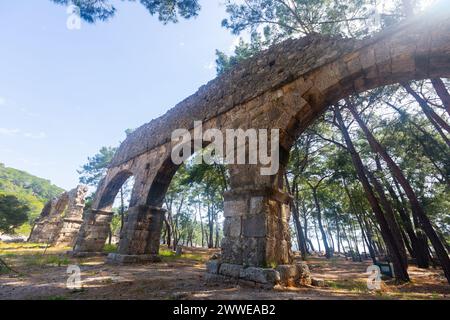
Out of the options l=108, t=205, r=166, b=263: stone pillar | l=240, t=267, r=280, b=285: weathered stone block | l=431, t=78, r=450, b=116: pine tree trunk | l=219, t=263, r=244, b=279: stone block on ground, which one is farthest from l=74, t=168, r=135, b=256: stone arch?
l=431, t=78, r=450, b=116: pine tree trunk

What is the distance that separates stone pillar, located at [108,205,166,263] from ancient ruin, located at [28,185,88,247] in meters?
10.3

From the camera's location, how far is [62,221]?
16203mm

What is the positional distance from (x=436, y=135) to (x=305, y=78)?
36.4ft

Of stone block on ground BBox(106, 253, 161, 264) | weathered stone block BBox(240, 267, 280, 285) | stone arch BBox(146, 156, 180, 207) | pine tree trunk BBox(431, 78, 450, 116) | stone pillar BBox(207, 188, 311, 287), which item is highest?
pine tree trunk BBox(431, 78, 450, 116)

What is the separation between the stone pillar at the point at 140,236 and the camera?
290 inches

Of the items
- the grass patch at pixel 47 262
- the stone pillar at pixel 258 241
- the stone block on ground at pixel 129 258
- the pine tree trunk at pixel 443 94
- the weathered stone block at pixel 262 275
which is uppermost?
the pine tree trunk at pixel 443 94

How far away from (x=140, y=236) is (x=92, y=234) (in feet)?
12.7

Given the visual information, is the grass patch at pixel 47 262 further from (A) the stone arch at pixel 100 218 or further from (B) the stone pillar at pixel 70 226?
(B) the stone pillar at pixel 70 226

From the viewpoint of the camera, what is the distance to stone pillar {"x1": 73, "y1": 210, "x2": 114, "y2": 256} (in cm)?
974

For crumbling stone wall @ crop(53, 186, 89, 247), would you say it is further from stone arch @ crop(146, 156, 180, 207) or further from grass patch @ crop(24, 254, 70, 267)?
stone arch @ crop(146, 156, 180, 207)

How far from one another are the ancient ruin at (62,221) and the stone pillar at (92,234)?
6.92m

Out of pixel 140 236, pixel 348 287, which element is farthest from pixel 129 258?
pixel 348 287

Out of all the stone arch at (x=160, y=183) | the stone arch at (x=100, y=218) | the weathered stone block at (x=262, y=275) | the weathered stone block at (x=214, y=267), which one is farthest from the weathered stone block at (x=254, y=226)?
the stone arch at (x=100, y=218)
